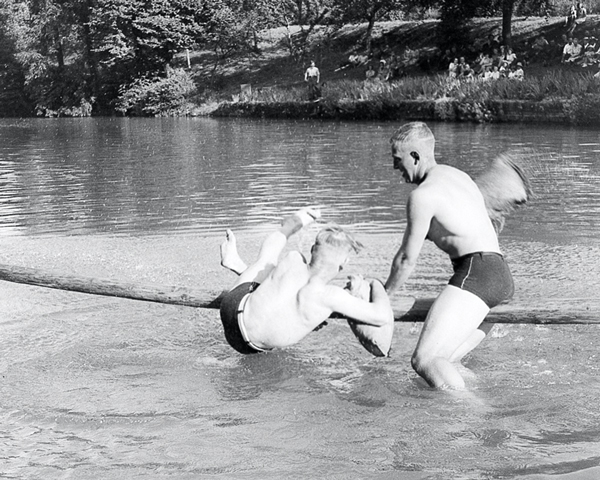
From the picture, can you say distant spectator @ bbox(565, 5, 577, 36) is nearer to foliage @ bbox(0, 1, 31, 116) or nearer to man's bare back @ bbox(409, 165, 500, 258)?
man's bare back @ bbox(409, 165, 500, 258)

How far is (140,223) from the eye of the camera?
13562 mm

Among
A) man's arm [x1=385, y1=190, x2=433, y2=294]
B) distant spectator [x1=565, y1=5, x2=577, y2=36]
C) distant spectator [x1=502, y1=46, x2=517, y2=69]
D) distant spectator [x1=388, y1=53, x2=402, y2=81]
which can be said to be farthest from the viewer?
distant spectator [x1=388, y1=53, x2=402, y2=81]

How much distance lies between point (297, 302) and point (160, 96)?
1824 inches

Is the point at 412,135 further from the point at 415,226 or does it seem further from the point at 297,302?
the point at 297,302

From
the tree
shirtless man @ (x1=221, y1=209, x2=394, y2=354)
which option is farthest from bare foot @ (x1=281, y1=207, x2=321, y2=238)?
the tree

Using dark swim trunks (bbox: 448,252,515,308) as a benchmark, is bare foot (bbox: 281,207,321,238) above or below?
above

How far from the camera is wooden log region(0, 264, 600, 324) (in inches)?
235

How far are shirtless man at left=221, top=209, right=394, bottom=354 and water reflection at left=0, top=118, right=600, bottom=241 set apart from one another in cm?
568

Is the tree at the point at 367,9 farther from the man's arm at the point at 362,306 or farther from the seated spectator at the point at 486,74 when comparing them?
the man's arm at the point at 362,306

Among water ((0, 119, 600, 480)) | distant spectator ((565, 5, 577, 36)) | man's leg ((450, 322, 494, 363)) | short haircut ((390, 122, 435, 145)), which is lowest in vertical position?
water ((0, 119, 600, 480))

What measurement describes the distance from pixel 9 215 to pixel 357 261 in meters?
6.86

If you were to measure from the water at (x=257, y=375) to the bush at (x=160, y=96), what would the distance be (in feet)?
117

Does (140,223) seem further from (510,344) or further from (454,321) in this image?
(454,321)

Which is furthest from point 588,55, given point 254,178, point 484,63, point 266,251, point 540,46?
point 266,251
